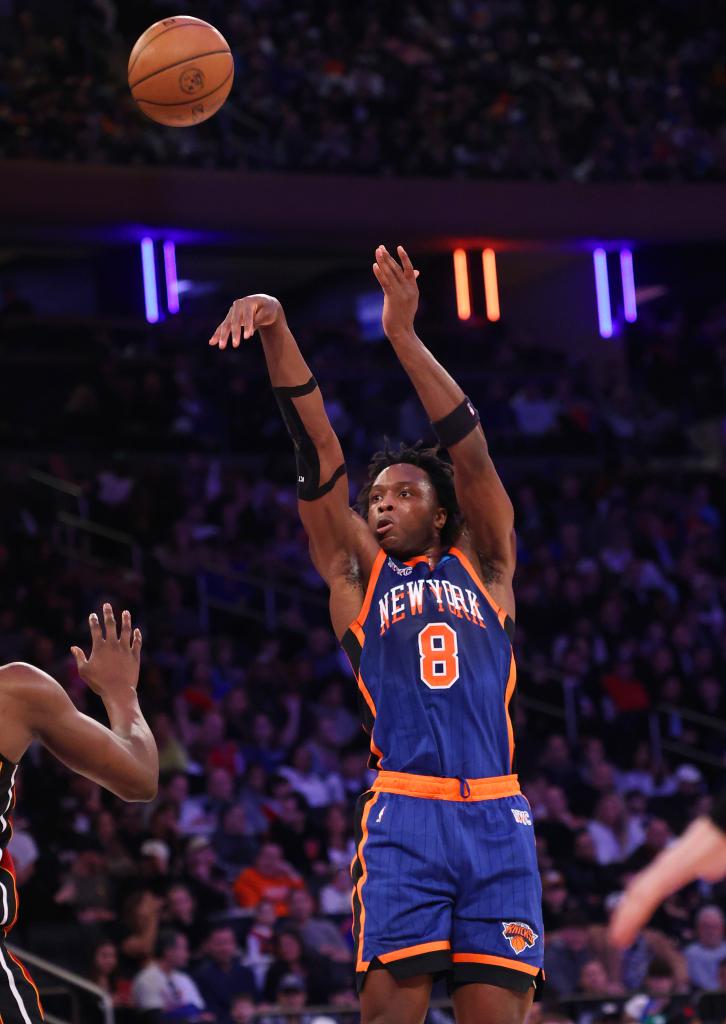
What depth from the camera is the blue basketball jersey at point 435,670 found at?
492 centimetres

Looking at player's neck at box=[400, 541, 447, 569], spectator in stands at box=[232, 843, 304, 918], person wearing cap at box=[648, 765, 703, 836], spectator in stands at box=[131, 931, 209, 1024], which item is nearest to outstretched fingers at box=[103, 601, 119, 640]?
player's neck at box=[400, 541, 447, 569]

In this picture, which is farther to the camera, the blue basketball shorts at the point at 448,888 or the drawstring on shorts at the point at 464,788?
the drawstring on shorts at the point at 464,788

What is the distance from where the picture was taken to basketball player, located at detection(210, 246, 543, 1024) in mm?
4723

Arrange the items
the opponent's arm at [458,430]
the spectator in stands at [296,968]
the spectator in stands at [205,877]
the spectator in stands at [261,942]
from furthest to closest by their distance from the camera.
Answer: the spectator in stands at [205,877] → the spectator in stands at [261,942] → the spectator in stands at [296,968] → the opponent's arm at [458,430]

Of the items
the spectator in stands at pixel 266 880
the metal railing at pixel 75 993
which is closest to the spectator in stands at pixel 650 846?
the spectator in stands at pixel 266 880

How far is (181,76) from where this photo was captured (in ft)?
24.2

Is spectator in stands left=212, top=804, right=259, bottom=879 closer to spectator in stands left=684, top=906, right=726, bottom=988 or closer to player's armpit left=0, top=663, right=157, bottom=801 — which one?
spectator in stands left=684, top=906, right=726, bottom=988

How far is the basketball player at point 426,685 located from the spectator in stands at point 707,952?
6834mm

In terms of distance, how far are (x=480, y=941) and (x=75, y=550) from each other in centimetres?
1168

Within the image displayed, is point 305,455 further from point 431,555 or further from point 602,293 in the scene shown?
point 602,293

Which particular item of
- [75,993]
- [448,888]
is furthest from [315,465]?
[75,993]

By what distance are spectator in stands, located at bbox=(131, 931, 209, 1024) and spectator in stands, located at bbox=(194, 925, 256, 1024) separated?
0.07 metres

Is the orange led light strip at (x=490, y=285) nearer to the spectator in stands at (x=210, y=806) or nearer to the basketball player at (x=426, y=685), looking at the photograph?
the spectator in stands at (x=210, y=806)

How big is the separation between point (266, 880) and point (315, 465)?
6.55 metres
